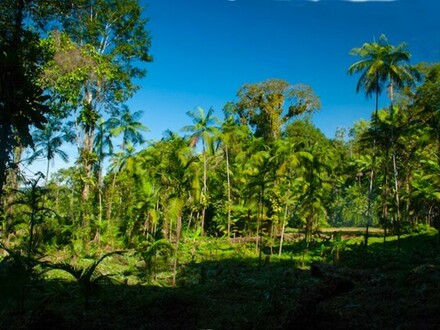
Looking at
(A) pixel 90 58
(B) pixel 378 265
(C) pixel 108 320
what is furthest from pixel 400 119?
(C) pixel 108 320

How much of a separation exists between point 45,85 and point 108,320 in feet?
34.1

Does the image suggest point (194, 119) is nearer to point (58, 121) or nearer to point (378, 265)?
point (58, 121)

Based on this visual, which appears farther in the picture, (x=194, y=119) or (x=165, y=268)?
(x=194, y=119)

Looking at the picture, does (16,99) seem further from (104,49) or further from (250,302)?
(104,49)

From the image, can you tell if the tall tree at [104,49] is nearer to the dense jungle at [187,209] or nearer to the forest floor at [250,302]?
the dense jungle at [187,209]

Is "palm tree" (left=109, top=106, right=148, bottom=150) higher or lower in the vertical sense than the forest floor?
higher

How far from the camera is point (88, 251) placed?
25.8 m

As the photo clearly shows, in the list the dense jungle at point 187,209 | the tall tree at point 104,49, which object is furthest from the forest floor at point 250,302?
the tall tree at point 104,49

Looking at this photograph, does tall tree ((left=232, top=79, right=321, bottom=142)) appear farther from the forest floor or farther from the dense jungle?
the forest floor

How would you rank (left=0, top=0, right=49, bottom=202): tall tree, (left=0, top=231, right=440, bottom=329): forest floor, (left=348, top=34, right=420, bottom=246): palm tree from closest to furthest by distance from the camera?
(left=0, top=231, right=440, bottom=329): forest floor → (left=0, top=0, right=49, bottom=202): tall tree → (left=348, top=34, right=420, bottom=246): palm tree

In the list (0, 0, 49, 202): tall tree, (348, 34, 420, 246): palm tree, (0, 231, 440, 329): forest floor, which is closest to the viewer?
(0, 231, 440, 329): forest floor

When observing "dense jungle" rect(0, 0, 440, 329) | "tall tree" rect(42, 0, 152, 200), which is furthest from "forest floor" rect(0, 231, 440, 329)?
"tall tree" rect(42, 0, 152, 200)

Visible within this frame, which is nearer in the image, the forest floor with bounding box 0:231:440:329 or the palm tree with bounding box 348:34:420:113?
the forest floor with bounding box 0:231:440:329

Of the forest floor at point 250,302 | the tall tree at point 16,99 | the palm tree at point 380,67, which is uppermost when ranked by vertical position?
the palm tree at point 380,67
